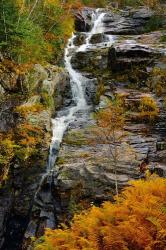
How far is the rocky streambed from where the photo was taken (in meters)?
16.1

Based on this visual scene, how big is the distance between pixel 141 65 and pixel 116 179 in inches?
470

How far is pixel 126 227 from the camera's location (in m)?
8.58

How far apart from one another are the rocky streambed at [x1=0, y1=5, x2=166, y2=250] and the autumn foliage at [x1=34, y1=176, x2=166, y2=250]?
601 cm

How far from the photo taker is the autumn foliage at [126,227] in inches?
334

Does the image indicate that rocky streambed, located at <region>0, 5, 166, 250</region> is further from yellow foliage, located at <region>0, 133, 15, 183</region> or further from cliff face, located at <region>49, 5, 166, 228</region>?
yellow foliage, located at <region>0, 133, 15, 183</region>

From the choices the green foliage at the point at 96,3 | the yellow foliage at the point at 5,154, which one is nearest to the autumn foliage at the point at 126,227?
the yellow foliage at the point at 5,154

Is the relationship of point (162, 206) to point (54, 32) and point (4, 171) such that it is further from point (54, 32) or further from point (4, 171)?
point (54, 32)

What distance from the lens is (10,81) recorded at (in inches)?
802

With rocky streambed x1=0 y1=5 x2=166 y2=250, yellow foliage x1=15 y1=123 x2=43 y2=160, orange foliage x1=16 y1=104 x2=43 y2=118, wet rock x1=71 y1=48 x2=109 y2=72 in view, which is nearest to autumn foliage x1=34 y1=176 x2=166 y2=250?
rocky streambed x1=0 y1=5 x2=166 y2=250

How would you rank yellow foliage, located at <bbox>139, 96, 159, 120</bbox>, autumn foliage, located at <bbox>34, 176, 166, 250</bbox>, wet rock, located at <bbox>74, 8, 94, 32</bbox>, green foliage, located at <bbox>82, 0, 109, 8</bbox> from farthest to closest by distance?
green foliage, located at <bbox>82, 0, 109, 8</bbox>, wet rock, located at <bbox>74, 8, 94, 32</bbox>, yellow foliage, located at <bbox>139, 96, 159, 120</bbox>, autumn foliage, located at <bbox>34, 176, 166, 250</bbox>

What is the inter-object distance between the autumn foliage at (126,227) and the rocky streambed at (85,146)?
19.7 ft

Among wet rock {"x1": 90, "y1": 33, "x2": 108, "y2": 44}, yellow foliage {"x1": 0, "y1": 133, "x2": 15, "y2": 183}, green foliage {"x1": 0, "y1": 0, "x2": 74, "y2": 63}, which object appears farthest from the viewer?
wet rock {"x1": 90, "y1": 33, "x2": 108, "y2": 44}

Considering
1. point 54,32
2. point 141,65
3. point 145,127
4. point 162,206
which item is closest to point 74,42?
point 54,32

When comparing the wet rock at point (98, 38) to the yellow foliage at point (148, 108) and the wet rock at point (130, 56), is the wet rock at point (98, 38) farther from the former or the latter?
the yellow foliage at point (148, 108)
